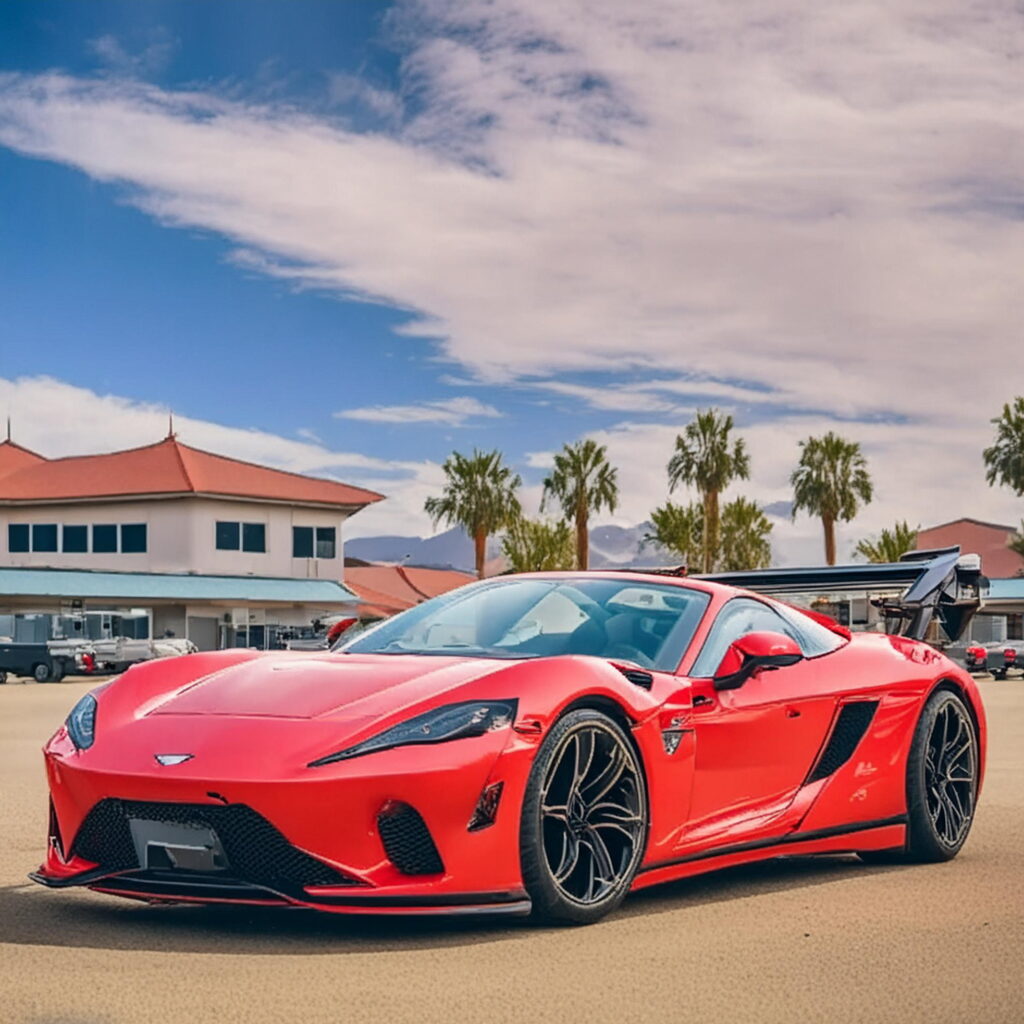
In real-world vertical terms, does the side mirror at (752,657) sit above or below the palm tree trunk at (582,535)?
below

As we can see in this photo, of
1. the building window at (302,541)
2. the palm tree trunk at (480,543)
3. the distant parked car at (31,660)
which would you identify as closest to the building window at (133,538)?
the building window at (302,541)

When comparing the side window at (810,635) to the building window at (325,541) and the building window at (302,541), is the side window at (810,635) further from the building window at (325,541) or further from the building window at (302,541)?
the building window at (325,541)

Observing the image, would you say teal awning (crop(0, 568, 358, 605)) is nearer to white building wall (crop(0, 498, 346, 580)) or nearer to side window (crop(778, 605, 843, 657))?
white building wall (crop(0, 498, 346, 580))

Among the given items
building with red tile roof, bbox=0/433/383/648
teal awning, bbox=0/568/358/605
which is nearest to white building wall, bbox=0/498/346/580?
building with red tile roof, bbox=0/433/383/648

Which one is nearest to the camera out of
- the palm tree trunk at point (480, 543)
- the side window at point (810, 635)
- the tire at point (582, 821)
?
the tire at point (582, 821)

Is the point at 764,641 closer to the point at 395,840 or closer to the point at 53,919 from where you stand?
the point at 395,840

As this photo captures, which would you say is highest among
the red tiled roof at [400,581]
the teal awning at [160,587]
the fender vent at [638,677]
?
the red tiled roof at [400,581]

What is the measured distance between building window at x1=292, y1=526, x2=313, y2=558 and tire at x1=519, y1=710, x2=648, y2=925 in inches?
2807

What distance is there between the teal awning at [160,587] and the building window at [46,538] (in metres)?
7.23

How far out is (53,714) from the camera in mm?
27062

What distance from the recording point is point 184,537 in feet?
240

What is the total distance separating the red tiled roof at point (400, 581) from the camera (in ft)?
303

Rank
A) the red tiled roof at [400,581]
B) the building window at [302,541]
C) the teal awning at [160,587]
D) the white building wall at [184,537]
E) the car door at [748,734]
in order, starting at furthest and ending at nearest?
the red tiled roof at [400,581] → the building window at [302,541] → the white building wall at [184,537] → the teal awning at [160,587] → the car door at [748,734]

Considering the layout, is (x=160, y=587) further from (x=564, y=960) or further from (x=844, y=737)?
(x=564, y=960)
